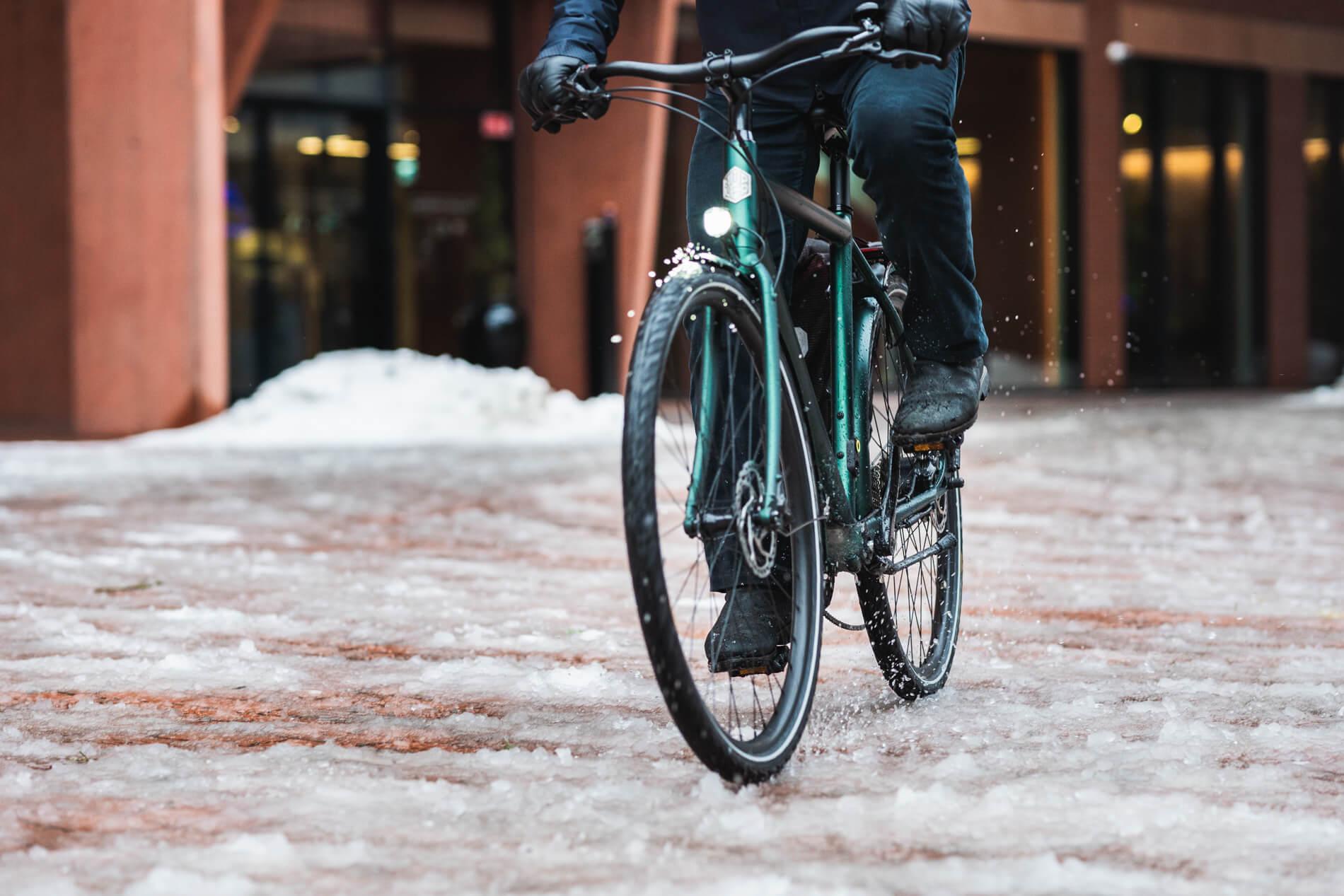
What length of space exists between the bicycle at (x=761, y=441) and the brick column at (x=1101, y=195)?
21969 millimetres

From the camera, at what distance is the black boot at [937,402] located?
3.31 metres

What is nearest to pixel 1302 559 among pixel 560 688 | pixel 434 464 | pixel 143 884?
pixel 560 688

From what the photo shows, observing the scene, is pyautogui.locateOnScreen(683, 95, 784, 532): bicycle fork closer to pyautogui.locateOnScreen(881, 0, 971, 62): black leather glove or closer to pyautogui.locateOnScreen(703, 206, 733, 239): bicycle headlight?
pyautogui.locateOnScreen(703, 206, 733, 239): bicycle headlight

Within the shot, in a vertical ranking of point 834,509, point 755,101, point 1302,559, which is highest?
point 755,101

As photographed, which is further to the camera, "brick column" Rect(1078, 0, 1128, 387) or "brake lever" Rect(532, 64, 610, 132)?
"brick column" Rect(1078, 0, 1128, 387)

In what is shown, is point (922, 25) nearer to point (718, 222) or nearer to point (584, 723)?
point (718, 222)

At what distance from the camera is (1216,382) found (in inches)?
1041

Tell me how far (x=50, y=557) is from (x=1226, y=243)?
75.2ft

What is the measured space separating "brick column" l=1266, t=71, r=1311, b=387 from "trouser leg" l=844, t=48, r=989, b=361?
80.3 ft

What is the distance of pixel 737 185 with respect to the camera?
9.43ft

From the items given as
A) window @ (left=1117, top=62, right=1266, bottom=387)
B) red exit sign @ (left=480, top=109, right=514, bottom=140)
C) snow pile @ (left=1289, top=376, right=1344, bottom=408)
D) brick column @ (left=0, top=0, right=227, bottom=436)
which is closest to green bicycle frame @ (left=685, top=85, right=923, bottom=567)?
brick column @ (left=0, top=0, right=227, bottom=436)

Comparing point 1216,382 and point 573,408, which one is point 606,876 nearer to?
point 573,408

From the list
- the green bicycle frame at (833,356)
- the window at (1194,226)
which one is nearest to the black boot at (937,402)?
the green bicycle frame at (833,356)

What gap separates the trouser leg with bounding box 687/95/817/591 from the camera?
2736 millimetres
